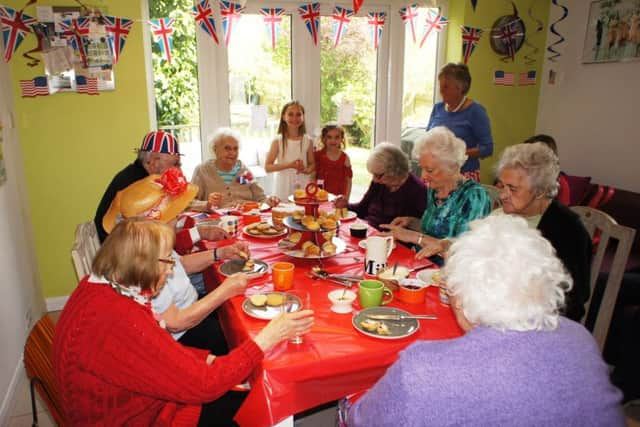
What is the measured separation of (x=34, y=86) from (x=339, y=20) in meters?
2.55

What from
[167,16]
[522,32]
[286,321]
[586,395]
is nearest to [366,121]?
[522,32]

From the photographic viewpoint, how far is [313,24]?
395 centimetres

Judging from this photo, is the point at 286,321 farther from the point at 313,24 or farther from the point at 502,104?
the point at 502,104

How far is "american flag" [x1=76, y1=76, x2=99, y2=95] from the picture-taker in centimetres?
331

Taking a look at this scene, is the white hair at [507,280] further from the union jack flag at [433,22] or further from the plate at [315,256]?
the union jack flag at [433,22]

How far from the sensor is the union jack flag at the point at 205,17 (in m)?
3.58

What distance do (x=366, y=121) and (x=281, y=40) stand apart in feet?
3.76

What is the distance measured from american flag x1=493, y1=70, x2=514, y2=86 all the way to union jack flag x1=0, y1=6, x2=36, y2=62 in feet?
13.1

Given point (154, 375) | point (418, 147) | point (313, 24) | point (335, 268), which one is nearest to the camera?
point (154, 375)

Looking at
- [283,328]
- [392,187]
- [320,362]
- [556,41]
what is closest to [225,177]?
[392,187]

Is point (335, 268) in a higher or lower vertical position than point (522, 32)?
lower

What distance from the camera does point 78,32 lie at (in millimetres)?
3223

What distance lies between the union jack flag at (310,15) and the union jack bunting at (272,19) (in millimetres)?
187

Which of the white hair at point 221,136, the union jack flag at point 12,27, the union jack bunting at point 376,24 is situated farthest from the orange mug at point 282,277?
the union jack bunting at point 376,24
